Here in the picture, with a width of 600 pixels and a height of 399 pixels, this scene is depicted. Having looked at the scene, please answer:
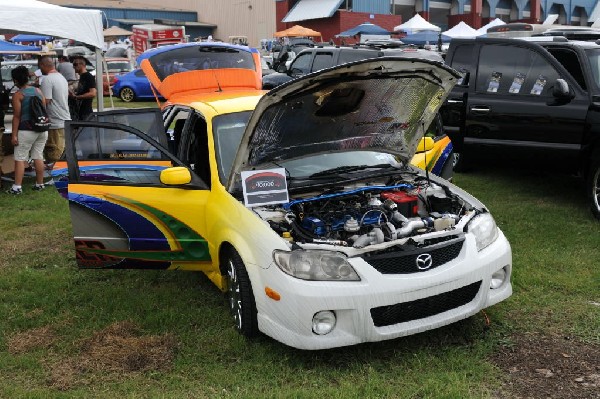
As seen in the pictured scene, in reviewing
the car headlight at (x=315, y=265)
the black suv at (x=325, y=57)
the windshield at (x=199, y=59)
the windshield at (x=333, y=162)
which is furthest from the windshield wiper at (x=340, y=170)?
the black suv at (x=325, y=57)

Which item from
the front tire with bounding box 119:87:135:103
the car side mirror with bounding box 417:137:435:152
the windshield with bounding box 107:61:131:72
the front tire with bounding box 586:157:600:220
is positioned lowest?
the front tire with bounding box 119:87:135:103

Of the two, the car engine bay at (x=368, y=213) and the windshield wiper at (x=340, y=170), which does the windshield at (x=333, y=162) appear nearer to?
the windshield wiper at (x=340, y=170)

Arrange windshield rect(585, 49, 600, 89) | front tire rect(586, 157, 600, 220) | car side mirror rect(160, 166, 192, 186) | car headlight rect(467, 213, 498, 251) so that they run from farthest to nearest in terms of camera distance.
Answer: windshield rect(585, 49, 600, 89) < front tire rect(586, 157, 600, 220) < car side mirror rect(160, 166, 192, 186) < car headlight rect(467, 213, 498, 251)

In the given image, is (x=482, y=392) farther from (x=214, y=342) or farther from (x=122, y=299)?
(x=122, y=299)

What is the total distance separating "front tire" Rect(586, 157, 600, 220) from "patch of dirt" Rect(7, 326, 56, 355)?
17.7ft

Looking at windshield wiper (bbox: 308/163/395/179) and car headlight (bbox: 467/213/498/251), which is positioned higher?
windshield wiper (bbox: 308/163/395/179)

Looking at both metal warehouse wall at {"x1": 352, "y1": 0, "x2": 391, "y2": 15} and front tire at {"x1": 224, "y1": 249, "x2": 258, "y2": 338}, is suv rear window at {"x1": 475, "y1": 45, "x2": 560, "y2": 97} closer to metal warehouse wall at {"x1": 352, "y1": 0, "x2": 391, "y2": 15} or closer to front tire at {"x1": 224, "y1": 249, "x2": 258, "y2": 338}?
front tire at {"x1": 224, "y1": 249, "x2": 258, "y2": 338}

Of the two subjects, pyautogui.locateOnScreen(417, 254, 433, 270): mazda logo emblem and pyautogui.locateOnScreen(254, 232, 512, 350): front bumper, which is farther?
pyautogui.locateOnScreen(417, 254, 433, 270): mazda logo emblem

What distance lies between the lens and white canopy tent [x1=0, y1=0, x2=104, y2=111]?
8.10 metres

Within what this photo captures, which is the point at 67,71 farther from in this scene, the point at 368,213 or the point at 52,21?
the point at 368,213

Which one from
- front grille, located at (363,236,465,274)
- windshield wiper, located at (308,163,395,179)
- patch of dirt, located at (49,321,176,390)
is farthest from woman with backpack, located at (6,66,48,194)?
front grille, located at (363,236,465,274)

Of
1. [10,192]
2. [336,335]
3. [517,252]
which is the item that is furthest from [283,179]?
[10,192]

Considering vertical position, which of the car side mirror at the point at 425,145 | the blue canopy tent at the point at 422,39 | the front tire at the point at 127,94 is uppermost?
the car side mirror at the point at 425,145

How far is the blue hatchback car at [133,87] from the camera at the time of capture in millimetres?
20266
